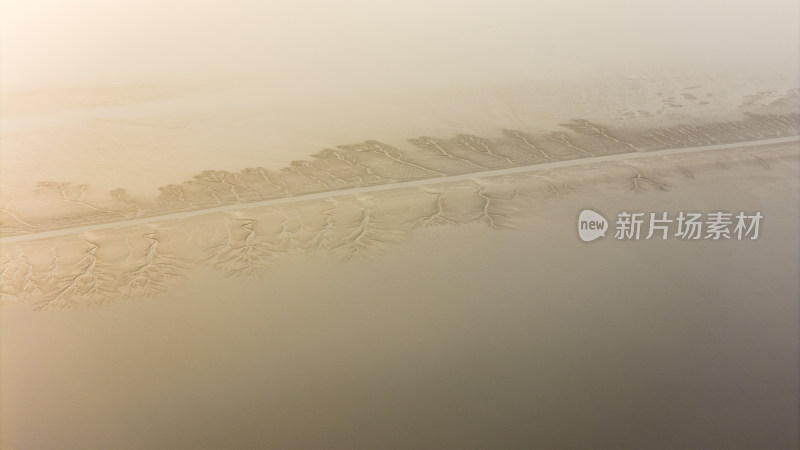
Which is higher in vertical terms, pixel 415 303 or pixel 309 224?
pixel 309 224

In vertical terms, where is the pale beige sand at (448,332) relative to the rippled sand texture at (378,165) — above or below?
below

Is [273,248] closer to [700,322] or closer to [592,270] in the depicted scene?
[592,270]

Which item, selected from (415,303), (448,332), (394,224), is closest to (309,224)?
(394,224)

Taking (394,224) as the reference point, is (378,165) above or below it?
above

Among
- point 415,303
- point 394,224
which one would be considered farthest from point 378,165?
point 415,303

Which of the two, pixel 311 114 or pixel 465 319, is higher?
pixel 311 114

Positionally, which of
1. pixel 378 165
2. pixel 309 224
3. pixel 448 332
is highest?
pixel 378 165

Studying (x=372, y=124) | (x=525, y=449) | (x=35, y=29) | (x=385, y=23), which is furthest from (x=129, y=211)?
(x=525, y=449)

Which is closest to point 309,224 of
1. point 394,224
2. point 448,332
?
point 394,224

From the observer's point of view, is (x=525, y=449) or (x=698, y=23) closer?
(x=525, y=449)

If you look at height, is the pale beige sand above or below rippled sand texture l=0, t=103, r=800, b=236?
below

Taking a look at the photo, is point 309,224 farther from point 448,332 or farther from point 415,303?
point 448,332
